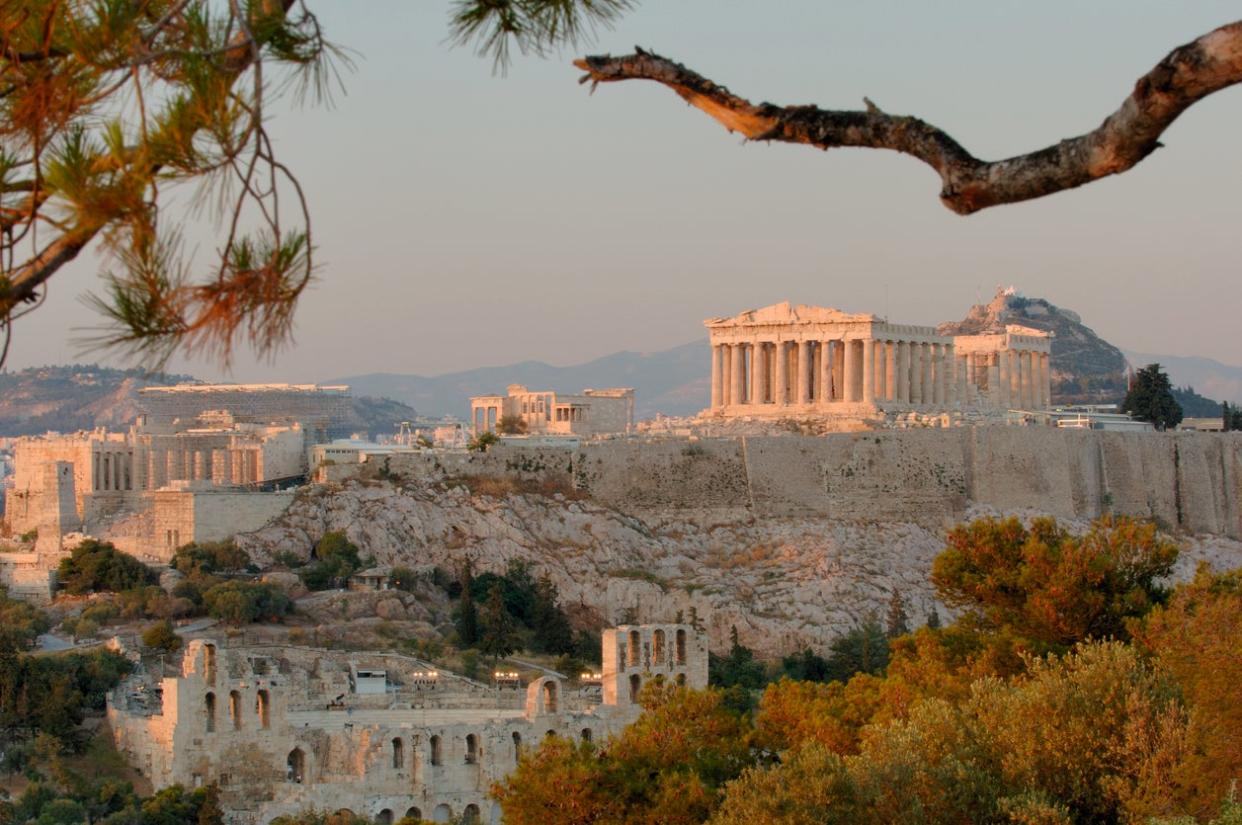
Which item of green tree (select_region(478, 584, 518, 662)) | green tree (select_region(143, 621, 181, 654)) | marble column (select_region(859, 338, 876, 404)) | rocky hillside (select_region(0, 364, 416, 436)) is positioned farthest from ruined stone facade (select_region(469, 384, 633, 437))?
rocky hillside (select_region(0, 364, 416, 436))

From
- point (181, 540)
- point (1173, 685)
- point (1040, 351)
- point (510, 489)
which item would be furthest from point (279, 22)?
point (1040, 351)

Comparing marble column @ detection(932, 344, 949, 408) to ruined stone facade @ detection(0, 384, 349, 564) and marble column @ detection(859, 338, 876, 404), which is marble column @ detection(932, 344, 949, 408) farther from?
ruined stone facade @ detection(0, 384, 349, 564)

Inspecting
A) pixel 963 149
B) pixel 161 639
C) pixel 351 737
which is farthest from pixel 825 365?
pixel 963 149

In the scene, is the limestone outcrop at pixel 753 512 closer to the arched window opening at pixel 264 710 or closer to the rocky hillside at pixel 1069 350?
the arched window opening at pixel 264 710

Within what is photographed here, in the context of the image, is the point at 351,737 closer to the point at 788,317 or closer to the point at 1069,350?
the point at 788,317

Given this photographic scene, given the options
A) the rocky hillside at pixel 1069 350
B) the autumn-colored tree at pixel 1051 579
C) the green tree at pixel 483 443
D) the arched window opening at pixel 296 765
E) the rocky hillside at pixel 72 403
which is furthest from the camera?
the rocky hillside at pixel 72 403

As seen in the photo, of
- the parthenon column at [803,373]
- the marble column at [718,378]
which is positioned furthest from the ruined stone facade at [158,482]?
the parthenon column at [803,373]

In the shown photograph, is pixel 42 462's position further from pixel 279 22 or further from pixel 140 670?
pixel 279 22
